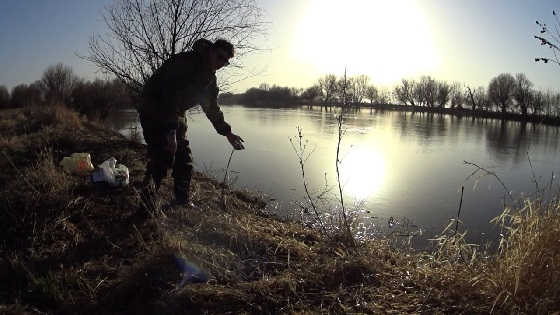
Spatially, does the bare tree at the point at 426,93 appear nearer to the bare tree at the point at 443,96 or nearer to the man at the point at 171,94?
the bare tree at the point at 443,96

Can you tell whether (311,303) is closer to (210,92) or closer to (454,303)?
(454,303)

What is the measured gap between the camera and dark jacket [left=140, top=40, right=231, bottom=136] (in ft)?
11.6

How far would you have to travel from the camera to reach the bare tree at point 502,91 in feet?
217

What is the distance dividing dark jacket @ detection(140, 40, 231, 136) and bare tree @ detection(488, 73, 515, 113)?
6956 cm

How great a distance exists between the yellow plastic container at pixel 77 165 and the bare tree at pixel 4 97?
31.1 meters

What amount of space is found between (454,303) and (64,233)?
2.74 metres

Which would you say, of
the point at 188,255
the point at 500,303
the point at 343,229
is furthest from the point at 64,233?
the point at 500,303

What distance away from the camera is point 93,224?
10.9 feet

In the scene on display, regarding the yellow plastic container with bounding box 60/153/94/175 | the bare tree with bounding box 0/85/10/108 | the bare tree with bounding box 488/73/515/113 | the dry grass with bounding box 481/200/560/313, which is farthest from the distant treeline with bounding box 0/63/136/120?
the bare tree with bounding box 488/73/515/113

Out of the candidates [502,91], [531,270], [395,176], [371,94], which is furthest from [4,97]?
[502,91]

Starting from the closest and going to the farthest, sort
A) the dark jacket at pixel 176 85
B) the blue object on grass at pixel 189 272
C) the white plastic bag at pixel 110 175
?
the blue object on grass at pixel 189 272, the dark jacket at pixel 176 85, the white plastic bag at pixel 110 175

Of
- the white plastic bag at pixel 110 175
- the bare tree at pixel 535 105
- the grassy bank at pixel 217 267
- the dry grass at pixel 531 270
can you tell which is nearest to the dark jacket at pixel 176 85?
the grassy bank at pixel 217 267

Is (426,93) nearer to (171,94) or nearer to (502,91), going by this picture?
(502,91)

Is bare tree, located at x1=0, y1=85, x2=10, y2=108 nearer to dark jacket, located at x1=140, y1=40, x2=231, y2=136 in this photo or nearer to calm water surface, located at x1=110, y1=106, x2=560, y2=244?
calm water surface, located at x1=110, y1=106, x2=560, y2=244
